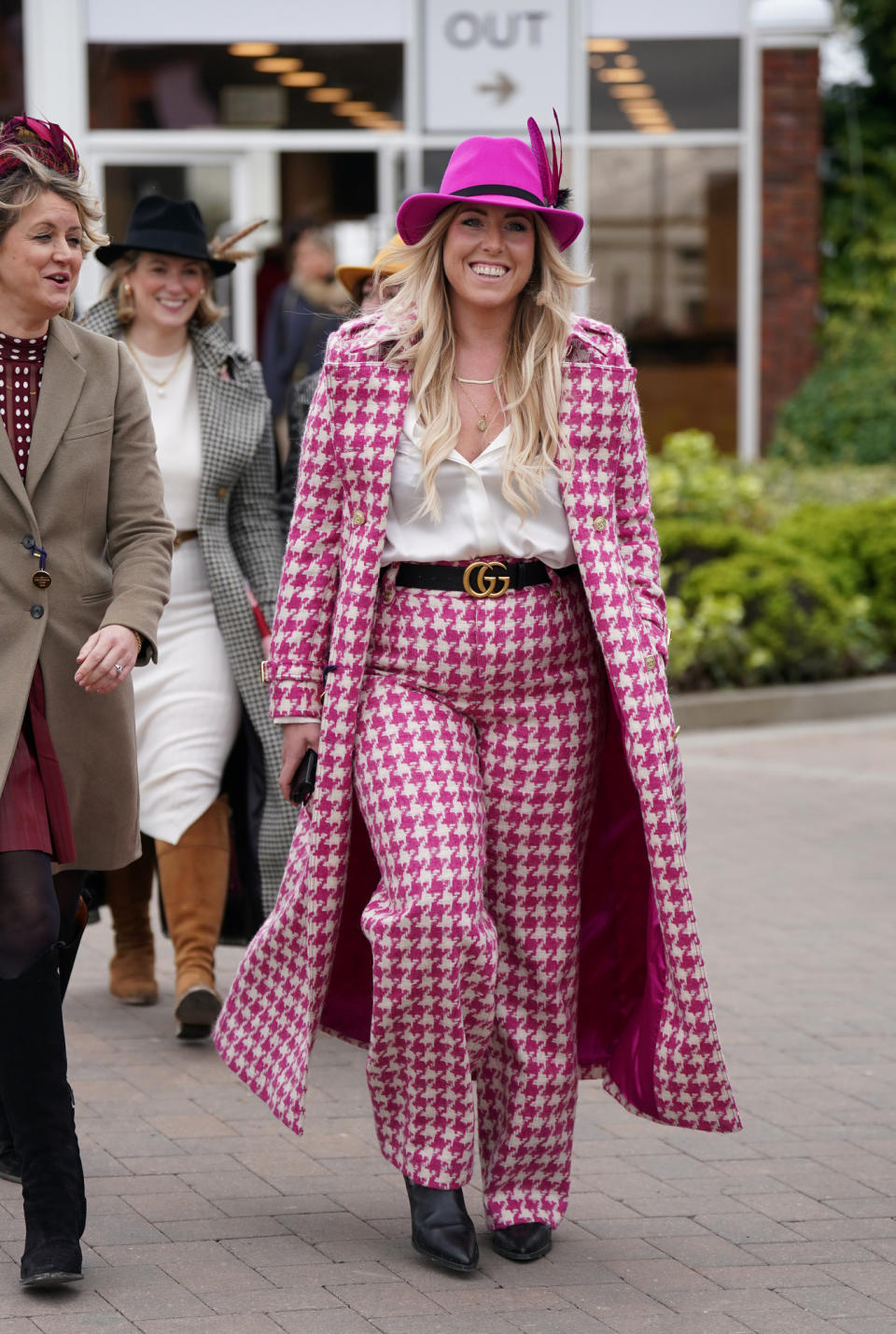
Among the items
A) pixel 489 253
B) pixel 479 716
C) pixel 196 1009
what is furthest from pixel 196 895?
pixel 489 253

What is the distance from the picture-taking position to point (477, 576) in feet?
12.2

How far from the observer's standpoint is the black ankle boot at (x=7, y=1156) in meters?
4.10

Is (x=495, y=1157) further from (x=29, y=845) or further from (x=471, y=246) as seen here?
(x=471, y=246)

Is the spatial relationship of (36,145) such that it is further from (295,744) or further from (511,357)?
(295,744)

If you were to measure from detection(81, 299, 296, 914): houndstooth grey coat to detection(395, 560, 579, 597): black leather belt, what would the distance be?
159 centimetres

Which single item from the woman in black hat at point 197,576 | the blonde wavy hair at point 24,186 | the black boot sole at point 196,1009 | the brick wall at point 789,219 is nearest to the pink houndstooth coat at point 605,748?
the blonde wavy hair at point 24,186

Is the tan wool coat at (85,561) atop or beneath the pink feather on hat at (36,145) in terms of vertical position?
beneath

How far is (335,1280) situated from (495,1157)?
1.32 feet

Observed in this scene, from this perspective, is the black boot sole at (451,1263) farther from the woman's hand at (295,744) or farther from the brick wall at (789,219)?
the brick wall at (789,219)

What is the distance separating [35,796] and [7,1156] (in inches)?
36.3

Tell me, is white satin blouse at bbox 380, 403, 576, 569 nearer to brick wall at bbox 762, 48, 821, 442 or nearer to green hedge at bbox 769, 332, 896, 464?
green hedge at bbox 769, 332, 896, 464

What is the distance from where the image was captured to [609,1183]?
14.0 ft

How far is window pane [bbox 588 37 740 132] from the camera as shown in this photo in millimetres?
16406

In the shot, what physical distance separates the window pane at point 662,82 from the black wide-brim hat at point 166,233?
38.1 ft
